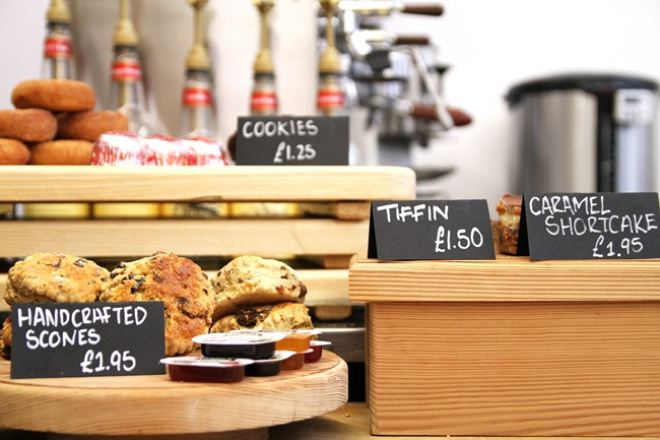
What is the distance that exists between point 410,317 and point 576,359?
21 cm

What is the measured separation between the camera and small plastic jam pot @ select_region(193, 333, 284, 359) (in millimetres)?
896

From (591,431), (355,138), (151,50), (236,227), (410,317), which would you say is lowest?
(591,431)

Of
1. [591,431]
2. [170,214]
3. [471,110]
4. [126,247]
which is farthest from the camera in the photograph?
[471,110]

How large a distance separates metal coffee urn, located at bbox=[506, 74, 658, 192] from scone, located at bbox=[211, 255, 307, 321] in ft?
6.92

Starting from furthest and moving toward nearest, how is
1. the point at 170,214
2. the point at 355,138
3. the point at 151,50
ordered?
the point at 355,138 → the point at 151,50 → the point at 170,214

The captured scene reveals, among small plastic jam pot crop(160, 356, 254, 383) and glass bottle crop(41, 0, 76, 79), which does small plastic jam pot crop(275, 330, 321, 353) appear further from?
glass bottle crop(41, 0, 76, 79)

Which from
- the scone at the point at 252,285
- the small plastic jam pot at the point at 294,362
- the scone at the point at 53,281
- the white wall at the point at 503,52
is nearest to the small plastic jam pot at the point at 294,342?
the small plastic jam pot at the point at 294,362

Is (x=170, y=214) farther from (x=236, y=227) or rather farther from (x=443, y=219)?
(x=443, y=219)

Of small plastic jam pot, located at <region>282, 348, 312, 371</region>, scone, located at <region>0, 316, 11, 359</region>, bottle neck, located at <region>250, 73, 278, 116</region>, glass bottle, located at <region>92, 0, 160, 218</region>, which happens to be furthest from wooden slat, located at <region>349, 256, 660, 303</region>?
glass bottle, located at <region>92, 0, 160, 218</region>

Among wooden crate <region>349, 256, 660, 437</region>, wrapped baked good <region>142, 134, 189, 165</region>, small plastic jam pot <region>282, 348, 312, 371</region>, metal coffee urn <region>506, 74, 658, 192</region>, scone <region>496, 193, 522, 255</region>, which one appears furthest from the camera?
metal coffee urn <region>506, 74, 658, 192</region>

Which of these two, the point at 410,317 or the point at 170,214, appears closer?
the point at 410,317

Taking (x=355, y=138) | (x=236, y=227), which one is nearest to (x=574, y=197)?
(x=236, y=227)

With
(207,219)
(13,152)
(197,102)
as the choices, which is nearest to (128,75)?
(197,102)

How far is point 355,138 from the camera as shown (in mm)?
2732
